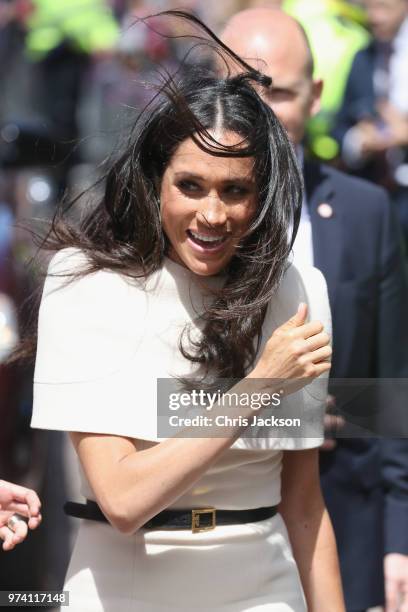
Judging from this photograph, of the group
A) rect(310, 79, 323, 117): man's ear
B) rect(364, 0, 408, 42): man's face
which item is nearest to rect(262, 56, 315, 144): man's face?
rect(310, 79, 323, 117): man's ear

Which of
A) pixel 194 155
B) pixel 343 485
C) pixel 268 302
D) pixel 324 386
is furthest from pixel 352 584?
pixel 194 155

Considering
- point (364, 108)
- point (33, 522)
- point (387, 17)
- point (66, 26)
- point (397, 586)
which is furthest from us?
point (66, 26)

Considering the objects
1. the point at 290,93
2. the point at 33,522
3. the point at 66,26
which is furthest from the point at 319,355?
the point at 66,26

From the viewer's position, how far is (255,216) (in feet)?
9.92

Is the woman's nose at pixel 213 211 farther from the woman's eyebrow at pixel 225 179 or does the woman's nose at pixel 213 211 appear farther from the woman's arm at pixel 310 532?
the woman's arm at pixel 310 532

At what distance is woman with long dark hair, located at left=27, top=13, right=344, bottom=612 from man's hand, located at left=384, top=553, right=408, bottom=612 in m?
0.61

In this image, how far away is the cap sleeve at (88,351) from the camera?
9.52 ft

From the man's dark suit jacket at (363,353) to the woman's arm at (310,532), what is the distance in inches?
23.1

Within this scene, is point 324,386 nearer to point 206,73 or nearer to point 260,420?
point 260,420

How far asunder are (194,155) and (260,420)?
0.62 meters

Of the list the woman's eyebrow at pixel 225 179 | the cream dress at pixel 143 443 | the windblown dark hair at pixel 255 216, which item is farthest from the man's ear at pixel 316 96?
the cream dress at pixel 143 443

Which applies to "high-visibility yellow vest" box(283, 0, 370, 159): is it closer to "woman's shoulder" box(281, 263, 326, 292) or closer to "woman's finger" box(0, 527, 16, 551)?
"woman's shoulder" box(281, 263, 326, 292)

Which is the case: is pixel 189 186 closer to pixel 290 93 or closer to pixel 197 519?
pixel 197 519

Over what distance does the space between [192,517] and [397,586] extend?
100cm
